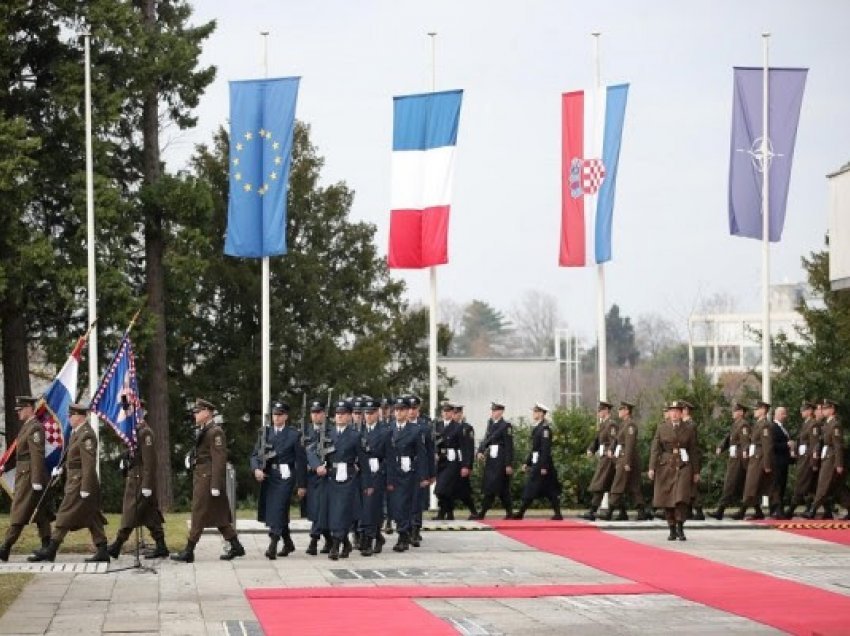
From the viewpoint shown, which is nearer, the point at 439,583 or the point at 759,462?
the point at 439,583

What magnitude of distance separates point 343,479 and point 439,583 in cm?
Answer: 376

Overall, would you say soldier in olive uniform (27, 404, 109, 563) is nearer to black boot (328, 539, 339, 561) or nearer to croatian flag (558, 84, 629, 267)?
black boot (328, 539, 339, 561)

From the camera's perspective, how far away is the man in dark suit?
102ft

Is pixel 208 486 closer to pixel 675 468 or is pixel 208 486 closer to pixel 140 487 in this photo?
pixel 140 487

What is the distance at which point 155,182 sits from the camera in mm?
41656

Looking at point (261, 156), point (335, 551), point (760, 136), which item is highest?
point (760, 136)

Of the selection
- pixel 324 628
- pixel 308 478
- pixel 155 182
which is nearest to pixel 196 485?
pixel 308 478

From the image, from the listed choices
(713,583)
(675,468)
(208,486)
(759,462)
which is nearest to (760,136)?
(759,462)

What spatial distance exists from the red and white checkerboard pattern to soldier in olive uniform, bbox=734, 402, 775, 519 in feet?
14.7

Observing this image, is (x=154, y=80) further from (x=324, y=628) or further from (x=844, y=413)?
(x=324, y=628)

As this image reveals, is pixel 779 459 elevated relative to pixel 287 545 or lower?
elevated

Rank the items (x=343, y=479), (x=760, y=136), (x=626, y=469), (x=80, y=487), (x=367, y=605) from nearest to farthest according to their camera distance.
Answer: (x=367, y=605) → (x=80, y=487) → (x=343, y=479) → (x=626, y=469) → (x=760, y=136)

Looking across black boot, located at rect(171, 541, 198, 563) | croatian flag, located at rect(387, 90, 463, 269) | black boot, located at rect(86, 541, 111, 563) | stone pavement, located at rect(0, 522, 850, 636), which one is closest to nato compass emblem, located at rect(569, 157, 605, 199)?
croatian flag, located at rect(387, 90, 463, 269)

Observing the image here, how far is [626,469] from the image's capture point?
3061 centimetres
